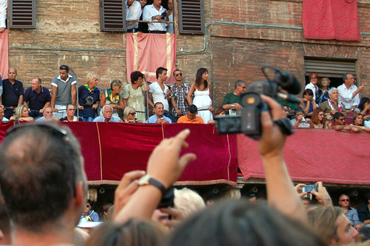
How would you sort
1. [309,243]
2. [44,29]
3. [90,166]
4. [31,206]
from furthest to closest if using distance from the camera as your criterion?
[44,29] → [90,166] → [31,206] → [309,243]

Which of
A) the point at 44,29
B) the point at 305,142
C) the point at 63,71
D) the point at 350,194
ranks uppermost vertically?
the point at 44,29

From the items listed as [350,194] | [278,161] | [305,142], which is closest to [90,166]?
[305,142]

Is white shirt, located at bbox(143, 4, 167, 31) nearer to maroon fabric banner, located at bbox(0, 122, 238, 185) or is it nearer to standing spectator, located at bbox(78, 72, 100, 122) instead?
standing spectator, located at bbox(78, 72, 100, 122)

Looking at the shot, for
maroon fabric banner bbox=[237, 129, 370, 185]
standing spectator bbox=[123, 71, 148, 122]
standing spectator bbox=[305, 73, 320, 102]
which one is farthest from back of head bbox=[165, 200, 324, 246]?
standing spectator bbox=[305, 73, 320, 102]

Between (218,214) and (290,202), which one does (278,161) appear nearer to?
(290,202)

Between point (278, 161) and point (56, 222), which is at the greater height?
point (278, 161)

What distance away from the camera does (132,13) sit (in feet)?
57.6

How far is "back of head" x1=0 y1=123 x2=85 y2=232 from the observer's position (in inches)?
88.4

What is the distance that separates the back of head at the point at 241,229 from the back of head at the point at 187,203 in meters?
1.45

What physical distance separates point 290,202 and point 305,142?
1235cm

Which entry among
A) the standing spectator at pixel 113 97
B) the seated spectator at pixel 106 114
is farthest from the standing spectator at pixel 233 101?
the seated spectator at pixel 106 114

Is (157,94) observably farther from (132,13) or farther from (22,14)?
(22,14)

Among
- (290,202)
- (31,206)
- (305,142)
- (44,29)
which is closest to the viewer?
(31,206)

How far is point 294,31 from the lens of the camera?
1859cm
